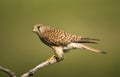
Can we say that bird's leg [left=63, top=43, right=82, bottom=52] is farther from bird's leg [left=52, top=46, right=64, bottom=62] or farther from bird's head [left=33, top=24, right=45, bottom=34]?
bird's head [left=33, top=24, right=45, bottom=34]

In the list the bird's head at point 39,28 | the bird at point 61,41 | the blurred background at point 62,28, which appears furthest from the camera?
the blurred background at point 62,28

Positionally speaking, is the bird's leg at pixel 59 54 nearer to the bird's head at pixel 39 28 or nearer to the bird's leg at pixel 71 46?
the bird's leg at pixel 71 46

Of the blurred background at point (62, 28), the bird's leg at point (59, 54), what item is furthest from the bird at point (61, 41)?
the blurred background at point (62, 28)

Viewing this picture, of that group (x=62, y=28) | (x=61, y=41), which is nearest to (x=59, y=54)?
(x=61, y=41)

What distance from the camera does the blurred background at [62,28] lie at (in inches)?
114

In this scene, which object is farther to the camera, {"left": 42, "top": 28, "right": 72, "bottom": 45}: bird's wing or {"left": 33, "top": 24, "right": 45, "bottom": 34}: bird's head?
{"left": 42, "top": 28, "right": 72, "bottom": 45}: bird's wing

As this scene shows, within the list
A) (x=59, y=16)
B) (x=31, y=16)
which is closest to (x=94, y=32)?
(x=59, y=16)

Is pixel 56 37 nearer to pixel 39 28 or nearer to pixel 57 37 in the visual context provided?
pixel 57 37

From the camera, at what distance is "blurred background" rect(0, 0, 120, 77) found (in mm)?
2893

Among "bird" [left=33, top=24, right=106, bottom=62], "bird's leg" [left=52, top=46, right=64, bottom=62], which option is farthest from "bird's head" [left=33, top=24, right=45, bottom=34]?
"bird's leg" [left=52, top=46, right=64, bottom=62]

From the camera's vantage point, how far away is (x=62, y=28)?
3.06 metres

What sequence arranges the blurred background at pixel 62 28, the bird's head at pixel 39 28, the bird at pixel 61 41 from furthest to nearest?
the blurred background at pixel 62 28 < the bird at pixel 61 41 < the bird's head at pixel 39 28

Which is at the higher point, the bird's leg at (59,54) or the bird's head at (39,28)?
the bird's head at (39,28)

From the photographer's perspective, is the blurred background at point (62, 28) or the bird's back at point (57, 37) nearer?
the bird's back at point (57, 37)
